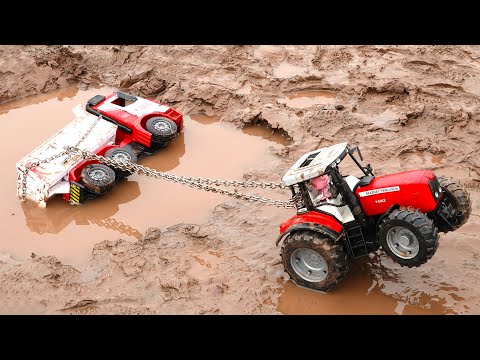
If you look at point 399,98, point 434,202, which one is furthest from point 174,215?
point 399,98

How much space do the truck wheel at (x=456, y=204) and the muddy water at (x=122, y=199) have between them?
145 inches

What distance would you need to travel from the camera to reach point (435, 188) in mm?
7199

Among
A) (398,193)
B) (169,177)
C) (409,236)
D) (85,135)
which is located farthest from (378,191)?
(85,135)

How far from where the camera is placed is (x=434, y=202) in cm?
710

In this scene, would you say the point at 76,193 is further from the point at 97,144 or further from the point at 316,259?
the point at 316,259

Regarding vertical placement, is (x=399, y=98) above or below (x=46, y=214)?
above

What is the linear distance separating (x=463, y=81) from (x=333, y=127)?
278cm

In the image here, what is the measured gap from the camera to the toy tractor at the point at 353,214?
23.2 ft

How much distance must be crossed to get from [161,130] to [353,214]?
15.1ft

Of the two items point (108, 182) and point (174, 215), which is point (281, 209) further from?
point (108, 182)

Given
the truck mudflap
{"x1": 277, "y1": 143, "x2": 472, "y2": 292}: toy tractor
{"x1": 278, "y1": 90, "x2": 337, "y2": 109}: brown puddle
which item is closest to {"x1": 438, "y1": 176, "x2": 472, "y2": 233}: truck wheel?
{"x1": 277, "y1": 143, "x2": 472, "y2": 292}: toy tractor

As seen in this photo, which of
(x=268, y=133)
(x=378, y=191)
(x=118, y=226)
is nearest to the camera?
(x=378, y=191)

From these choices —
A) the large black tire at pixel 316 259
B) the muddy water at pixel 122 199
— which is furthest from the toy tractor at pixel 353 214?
the muddy water at pixel 122 199

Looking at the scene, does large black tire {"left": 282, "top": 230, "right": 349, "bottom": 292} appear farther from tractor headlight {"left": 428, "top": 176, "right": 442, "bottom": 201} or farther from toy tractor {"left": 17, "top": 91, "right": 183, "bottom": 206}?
toy tractor {"left": 17, "top": 91, "right": 183, "bottom": 206}
